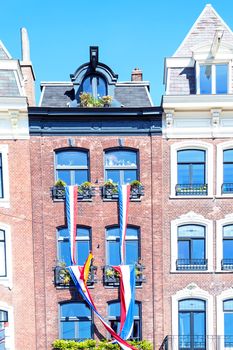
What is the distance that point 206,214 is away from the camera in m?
14.2

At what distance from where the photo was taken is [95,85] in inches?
582

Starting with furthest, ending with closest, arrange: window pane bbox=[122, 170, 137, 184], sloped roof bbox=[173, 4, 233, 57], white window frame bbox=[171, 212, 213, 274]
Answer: sloped roof bbox=[173, 4, 233, 57] < window pane bbox=[122, 170, 137, 184] < white window frame bbox=[171, 212, 213, 274]

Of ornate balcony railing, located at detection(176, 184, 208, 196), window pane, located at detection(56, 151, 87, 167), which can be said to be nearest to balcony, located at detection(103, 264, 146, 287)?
ornate balcony railing, located at detection(176, 184, 208, 196)

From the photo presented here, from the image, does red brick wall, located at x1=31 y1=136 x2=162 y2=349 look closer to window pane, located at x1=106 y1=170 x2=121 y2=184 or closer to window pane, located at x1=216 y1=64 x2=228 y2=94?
window pane, located at x1=106 y1=170 x2=121 y2=184

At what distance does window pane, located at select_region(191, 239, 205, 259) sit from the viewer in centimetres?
1438

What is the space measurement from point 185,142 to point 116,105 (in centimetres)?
324

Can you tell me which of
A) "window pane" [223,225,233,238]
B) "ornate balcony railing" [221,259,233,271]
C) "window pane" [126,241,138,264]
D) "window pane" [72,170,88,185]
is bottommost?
"ornate balcony railing" [221,259,233,271]

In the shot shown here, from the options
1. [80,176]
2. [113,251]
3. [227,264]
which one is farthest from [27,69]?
[227,264]

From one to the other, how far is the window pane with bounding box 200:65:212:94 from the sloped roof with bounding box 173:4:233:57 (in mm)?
1153

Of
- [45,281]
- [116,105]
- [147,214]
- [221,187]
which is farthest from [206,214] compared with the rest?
[45,281]

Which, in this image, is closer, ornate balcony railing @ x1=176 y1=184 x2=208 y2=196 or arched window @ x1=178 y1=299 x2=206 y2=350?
arched window @ x1=178 y1=299 x2=206 y2=350

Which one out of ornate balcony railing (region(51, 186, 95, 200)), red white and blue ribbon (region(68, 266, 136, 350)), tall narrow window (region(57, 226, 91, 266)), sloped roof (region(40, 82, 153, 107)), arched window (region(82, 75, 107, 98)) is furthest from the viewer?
sloped roof (region(40, 82, 153, 107))

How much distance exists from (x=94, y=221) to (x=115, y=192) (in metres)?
1.44

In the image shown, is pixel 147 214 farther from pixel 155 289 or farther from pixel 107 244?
pixel 155 289
